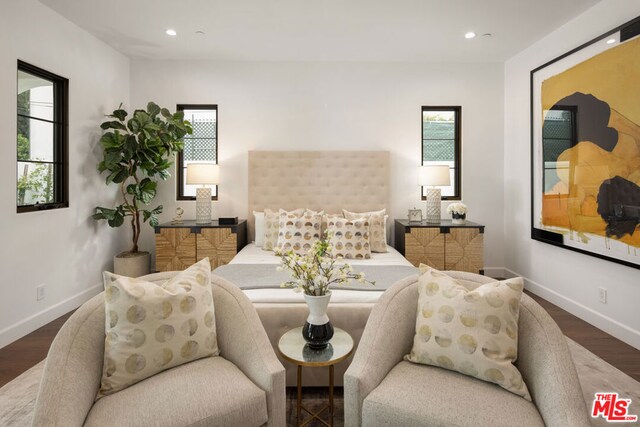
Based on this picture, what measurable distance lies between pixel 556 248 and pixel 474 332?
9.33 ft

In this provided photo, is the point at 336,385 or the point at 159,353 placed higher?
the point at 159,353

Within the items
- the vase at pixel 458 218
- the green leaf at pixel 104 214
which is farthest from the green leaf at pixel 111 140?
the vase at pixel 458 218

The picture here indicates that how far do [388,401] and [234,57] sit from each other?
13.8 feet

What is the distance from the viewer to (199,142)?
15.1 feet

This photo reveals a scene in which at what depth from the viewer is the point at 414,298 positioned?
1742 millimetres

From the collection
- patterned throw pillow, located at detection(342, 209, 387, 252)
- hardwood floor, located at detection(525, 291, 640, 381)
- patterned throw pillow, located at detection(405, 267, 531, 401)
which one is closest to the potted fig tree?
patterned throw pillow, located at detection(342, 209, 387, 252)

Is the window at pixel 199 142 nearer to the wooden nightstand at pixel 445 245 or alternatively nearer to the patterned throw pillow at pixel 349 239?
the patterned throw pillow at pixel 349 239

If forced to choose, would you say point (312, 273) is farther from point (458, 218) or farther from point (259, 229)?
point (458, 218)

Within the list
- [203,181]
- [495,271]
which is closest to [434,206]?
[495,271]

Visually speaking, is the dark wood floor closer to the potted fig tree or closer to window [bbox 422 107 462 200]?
the potted fig tree

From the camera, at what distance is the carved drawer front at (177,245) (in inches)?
159

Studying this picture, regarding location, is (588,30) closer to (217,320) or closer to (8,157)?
(217,320)

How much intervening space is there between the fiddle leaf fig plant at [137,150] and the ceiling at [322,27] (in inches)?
32.6

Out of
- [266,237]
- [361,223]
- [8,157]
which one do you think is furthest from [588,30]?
[8,157]
